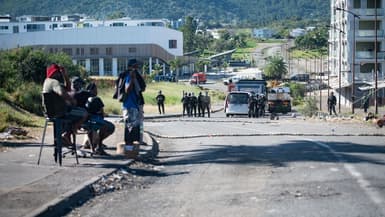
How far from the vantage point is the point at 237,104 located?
48156 mm

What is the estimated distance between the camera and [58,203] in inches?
399

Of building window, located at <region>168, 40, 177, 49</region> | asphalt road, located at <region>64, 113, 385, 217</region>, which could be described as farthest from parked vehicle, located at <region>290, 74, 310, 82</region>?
asphalt road, located at <region>64, 113, 385, 217</region>

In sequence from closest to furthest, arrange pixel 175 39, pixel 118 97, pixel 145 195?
pixel 145 195, pixel 118 97, pixel 175 39

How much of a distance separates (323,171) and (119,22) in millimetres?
127929

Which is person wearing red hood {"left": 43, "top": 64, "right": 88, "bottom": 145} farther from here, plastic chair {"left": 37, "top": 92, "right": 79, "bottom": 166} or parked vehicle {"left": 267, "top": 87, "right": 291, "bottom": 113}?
parked vehicle {"left": 267, "top": 87, "right": 291, "bottom": 113}

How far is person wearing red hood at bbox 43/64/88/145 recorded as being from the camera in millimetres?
13773

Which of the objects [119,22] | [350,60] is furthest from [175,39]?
[350,60]

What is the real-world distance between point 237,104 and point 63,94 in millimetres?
34840

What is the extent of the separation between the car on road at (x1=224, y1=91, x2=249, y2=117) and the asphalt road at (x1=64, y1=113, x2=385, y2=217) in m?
28.2

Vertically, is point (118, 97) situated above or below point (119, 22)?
below

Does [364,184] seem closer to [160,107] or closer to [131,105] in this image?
[131,105]

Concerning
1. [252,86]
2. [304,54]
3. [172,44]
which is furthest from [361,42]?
[304,54]

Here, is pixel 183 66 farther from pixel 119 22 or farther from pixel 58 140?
pixel 58 140

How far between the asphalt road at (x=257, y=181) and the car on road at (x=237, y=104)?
92.6 ft
